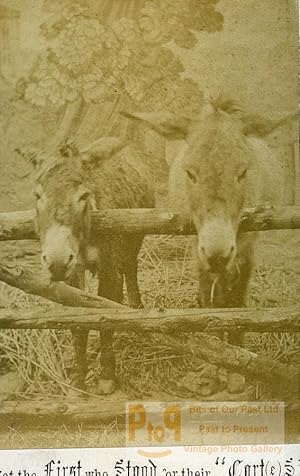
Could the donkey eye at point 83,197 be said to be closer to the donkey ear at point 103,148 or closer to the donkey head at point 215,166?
the donkey ear at point 103,148

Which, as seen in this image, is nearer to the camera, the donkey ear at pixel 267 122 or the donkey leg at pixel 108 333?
the donkey leg at pixel 108 333

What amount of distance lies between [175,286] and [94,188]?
22.0 inches

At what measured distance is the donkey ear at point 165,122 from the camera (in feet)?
9.98

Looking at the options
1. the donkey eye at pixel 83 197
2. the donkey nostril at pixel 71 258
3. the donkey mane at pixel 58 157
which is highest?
the donkey mane at pixel 58 157

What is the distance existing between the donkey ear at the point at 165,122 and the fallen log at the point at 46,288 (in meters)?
0.79

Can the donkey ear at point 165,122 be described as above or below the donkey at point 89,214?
above

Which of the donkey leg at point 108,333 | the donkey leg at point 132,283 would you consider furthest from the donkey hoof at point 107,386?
the donkey leg at point 132,283

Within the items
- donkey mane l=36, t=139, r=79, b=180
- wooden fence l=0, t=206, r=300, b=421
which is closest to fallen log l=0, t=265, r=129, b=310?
wooden fence l=0, t=206, r=300, b=421

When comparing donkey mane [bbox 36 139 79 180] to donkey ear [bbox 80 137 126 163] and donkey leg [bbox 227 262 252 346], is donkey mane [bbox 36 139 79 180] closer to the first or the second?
donkey ear [bbox 80 137 126 163]

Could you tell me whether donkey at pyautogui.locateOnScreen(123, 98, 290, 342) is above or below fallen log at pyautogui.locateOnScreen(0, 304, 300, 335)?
above

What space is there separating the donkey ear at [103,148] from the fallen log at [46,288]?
57cm

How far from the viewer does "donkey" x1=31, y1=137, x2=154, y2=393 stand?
298 cm

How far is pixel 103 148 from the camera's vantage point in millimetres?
3039

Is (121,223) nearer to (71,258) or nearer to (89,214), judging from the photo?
(89,214)
